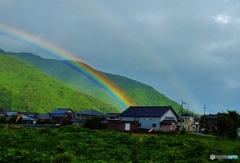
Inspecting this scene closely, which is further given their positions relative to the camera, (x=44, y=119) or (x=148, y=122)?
(x=44, y=119)

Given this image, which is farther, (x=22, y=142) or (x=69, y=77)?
(x=69, y=77)

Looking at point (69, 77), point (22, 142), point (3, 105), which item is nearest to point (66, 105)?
point (3, 105)

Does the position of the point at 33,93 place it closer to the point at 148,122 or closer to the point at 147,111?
the point at 147,111

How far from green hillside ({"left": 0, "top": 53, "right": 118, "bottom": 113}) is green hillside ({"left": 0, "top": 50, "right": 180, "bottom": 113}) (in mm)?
17075

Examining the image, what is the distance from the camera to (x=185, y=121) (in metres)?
75.6

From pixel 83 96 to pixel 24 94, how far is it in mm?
31859

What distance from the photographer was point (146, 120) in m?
60.3

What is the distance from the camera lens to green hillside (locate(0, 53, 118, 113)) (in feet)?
369

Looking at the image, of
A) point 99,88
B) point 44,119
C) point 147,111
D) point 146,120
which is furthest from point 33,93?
point 146,120

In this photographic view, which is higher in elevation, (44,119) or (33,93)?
(33,93)

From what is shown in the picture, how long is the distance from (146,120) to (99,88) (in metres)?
117

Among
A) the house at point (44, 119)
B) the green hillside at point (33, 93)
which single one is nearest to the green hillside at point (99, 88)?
the green hillside at point (33, 93)

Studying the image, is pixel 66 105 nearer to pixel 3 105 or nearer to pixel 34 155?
pixel 3 105

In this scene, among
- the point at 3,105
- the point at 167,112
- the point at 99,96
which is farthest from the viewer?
the point at 99,96
